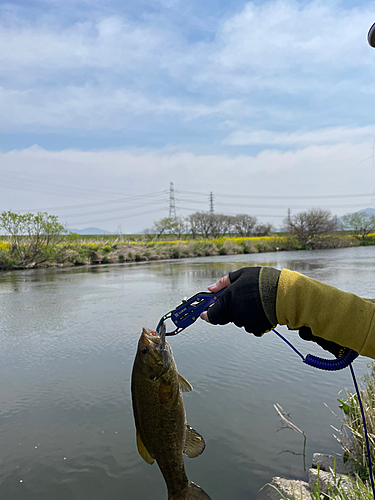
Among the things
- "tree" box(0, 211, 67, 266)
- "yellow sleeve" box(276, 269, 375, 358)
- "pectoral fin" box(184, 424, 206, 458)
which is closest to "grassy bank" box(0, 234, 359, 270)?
"tree" box(0, 211, 67, 266)

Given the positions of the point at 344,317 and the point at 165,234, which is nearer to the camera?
→ the point at 344,317

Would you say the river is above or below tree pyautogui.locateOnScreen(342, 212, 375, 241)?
below

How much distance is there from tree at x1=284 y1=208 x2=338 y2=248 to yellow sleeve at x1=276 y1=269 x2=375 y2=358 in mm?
53900

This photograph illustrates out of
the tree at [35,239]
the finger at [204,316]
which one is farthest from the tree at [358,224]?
the finger at [204,316]

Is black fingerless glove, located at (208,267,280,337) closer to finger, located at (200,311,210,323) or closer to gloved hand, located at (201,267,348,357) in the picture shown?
gloved hand, located at (201,267,348,357)

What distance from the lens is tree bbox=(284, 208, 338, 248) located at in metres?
52.9

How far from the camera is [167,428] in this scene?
6.64 feet

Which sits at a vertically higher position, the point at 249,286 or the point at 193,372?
the point at 249,286

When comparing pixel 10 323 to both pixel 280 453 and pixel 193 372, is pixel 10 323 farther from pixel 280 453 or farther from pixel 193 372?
pixel 280 453

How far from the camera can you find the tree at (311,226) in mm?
52906

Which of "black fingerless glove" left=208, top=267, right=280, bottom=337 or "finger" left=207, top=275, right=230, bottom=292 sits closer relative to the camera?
"black fingerless glove" left=208, top=267, right=280, bottom=337

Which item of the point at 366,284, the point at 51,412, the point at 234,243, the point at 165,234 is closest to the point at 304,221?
the point at 234,243

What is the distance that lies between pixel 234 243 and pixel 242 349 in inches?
1528

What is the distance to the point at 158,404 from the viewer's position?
200 centimetres
